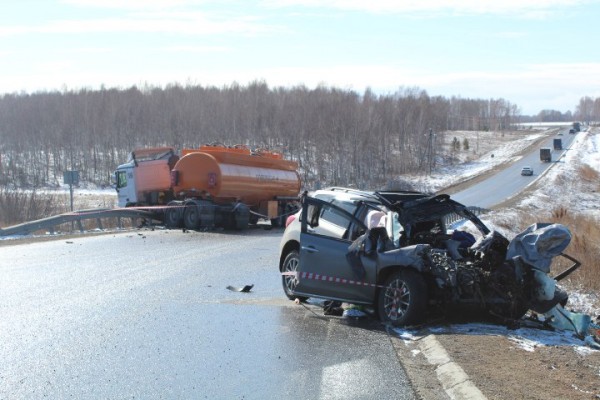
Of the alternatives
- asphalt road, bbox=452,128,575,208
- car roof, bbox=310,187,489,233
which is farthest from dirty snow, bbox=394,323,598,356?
asphalt road, bbox=452,128,575,208

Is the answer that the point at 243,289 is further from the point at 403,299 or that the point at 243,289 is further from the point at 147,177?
the point at 147,177

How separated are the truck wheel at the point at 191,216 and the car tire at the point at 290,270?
54.1 ft

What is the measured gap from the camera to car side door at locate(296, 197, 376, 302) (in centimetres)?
1052

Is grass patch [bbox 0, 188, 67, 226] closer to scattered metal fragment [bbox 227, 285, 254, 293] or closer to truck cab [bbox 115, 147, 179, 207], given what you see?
truck cab [bbox 115, 147, 179, 207]

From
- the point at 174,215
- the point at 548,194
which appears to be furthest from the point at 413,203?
the point at 548,194

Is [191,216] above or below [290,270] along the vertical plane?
below

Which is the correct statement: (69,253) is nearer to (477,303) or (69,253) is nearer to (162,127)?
(477,303)

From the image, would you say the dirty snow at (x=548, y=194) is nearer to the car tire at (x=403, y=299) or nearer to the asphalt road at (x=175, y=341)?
the car tire at (x=403, y=299)

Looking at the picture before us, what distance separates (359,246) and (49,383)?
4.74 meters

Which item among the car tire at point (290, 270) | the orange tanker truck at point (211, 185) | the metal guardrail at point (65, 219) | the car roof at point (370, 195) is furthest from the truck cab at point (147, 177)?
the car roof at point (370, 195)

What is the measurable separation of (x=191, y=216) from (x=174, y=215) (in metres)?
1.15

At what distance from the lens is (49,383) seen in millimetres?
7145

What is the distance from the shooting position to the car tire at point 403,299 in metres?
9.74

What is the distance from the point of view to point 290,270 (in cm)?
1227
